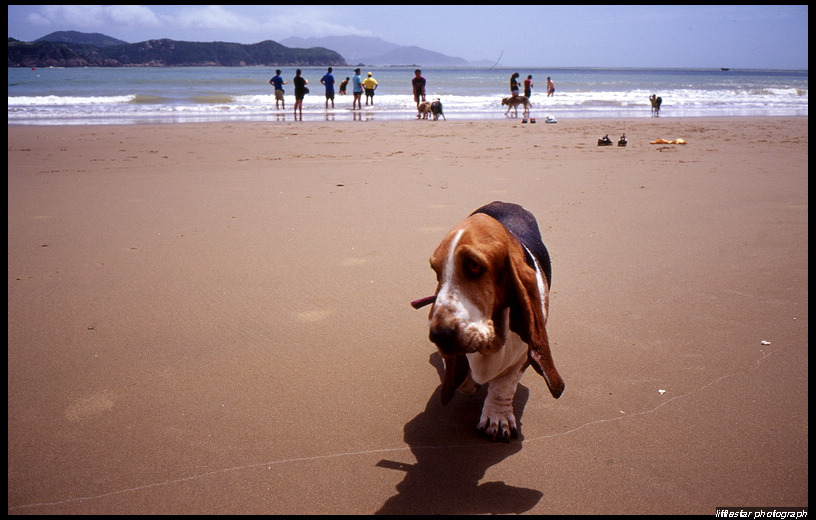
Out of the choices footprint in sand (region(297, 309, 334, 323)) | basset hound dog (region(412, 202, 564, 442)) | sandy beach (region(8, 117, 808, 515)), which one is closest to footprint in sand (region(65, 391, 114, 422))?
sandy beach (region(8, 117, 808, 515))

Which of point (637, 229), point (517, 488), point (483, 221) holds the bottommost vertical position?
point (517, 488)

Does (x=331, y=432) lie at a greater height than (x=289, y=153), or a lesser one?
lesser

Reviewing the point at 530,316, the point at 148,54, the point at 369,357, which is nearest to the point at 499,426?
the point at 530,316

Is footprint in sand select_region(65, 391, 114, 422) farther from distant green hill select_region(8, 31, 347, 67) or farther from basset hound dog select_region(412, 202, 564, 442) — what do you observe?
distant green hill select_region(8, 31, 347, 67)

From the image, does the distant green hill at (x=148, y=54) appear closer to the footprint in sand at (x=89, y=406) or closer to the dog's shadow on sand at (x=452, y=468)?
the footprint in sand at (x=89, y=406)

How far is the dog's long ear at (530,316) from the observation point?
6.02 feet

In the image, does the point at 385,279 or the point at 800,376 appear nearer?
the point at 800,376

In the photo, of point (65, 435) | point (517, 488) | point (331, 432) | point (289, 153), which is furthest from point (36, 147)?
point (517, 488)

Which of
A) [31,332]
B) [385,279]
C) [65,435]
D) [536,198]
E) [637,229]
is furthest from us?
[536,198]

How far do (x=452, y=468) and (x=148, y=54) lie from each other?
149 meters

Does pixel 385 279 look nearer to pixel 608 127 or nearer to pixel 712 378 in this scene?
pixel 712 378

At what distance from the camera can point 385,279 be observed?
3.72m

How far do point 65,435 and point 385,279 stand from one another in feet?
6.70

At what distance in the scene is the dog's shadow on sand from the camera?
189 centimetres
